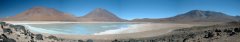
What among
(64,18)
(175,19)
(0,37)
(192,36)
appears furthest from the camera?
(64,18)

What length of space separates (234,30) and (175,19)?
6264cm

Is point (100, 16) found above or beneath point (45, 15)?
beneath

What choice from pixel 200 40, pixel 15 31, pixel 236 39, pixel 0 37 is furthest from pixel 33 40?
pixel 236 39

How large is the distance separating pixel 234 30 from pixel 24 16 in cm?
6705

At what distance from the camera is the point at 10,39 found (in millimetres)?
12547

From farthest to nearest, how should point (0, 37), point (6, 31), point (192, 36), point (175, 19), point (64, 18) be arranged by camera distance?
point (64, 18) < point (175, 19) < point (192, 36) < point (6, 31) < point (0, 37)

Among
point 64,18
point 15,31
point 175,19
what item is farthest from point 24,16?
point 15,31

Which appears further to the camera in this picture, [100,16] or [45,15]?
[100,16]

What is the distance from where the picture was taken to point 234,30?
1420 cm

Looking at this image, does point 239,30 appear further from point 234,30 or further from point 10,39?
point 10,39

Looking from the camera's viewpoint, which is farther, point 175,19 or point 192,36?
point 175,19

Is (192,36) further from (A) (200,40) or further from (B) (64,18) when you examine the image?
(B) (64,18)

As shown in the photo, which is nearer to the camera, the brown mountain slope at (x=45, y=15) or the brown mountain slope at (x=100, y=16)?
the brown mountain slope at (x=100, y=16)

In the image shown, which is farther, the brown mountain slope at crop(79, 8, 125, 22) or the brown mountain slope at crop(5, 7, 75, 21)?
the brown mountain slope at crop(5, 7, 75, 21)
